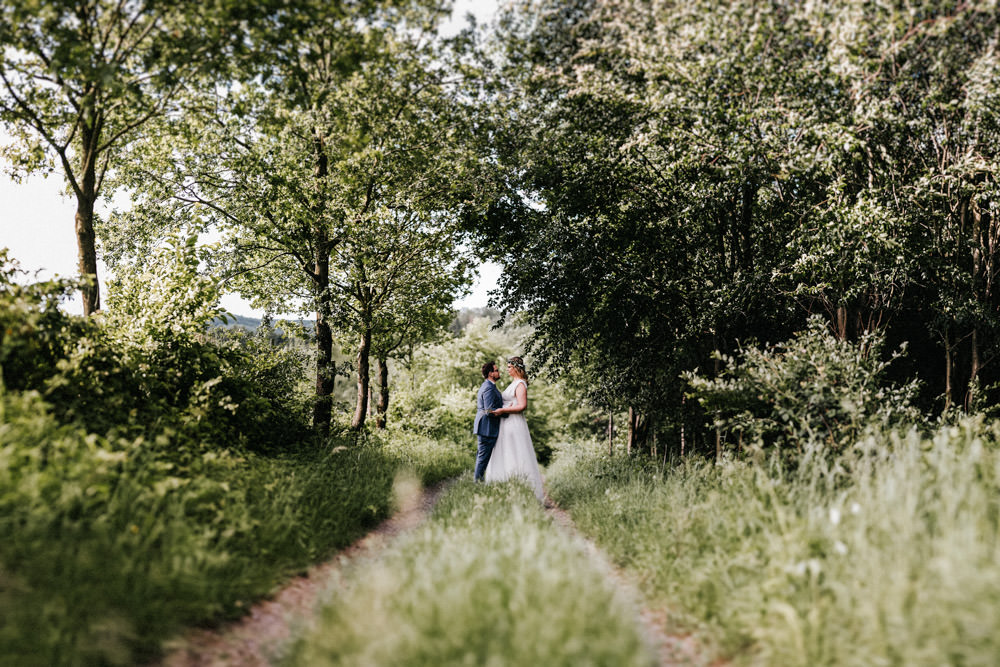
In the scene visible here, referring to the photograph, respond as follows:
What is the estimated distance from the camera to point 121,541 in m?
3.51

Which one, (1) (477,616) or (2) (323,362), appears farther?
(2) (323,362)

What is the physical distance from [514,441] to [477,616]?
710cm

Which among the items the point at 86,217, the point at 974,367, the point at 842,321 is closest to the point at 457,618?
the point at 86,217

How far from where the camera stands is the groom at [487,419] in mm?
9930

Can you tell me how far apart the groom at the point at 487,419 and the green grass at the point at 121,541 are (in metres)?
4.47

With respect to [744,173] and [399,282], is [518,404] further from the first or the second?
[399,282]

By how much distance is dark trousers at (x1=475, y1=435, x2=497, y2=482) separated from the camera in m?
10.0

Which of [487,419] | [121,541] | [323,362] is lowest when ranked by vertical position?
[487,419]

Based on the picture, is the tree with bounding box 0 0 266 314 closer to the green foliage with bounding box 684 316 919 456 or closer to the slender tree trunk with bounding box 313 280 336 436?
the slender tree trunk with bounding box 313 280 336 436

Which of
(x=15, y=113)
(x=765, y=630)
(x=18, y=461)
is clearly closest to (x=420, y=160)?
(x=15, y=113)

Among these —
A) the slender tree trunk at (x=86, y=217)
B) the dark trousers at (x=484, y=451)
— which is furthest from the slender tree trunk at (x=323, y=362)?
the slender tree trunk at (x=86, y=217)

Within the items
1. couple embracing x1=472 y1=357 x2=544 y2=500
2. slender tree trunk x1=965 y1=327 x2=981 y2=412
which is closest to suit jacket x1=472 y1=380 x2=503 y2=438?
couple embracing x1=472 y1=357 x2=544 y2=500

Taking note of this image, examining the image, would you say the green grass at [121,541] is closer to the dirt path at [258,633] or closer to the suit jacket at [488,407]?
the dirt path at [258,633]

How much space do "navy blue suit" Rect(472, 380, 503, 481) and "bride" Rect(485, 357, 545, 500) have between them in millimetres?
101
